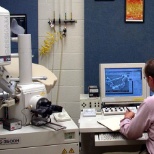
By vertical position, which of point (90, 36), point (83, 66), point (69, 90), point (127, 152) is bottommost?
point (127, 152)

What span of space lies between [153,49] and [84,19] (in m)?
0.82

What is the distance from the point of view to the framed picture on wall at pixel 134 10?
3.27 m

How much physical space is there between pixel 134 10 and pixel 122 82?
0.87 meters

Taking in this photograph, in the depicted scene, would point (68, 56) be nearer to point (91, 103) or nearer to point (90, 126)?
point (91, 103)

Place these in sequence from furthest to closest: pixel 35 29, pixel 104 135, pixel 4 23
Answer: pixel 35 29 < pixel 104 135 < pixel 4 23

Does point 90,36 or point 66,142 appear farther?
point 90,36

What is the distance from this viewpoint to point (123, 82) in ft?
9.51

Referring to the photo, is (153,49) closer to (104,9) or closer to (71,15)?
(104,9)

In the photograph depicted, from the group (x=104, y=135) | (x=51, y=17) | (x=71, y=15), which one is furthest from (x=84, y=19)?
(x=104, y=135)

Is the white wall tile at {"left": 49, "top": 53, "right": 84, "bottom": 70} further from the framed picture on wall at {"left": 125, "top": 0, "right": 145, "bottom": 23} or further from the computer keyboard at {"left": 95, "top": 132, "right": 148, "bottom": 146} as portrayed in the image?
the computer keyboard at {"left": 95, "top": 132, "right": 148, "bottom": 146}

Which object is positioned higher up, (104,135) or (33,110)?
(33,110)

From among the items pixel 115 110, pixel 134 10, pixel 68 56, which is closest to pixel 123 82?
pixel 115 110

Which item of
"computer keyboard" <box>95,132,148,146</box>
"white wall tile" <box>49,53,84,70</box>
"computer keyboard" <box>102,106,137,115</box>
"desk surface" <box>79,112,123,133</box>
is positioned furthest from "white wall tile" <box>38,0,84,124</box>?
"computer keyboard" <box>95,132,148,146</box>

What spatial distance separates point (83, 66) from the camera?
336cm
